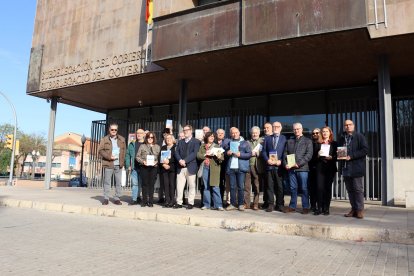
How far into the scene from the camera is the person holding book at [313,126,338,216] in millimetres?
7457

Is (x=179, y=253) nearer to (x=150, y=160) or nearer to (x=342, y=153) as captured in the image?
(x=342, y=153)

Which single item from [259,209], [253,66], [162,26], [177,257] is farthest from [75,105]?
[177,257]

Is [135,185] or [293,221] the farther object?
[135,185]

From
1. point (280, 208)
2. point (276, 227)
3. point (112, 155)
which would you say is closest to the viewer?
point (276, 227)

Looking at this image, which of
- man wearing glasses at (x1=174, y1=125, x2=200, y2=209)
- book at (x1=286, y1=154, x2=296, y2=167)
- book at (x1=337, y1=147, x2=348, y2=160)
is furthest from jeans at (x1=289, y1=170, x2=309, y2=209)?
man wearing glasses at (x1=174, y1=125, x2=200, y2=209)

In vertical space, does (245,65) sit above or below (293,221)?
above

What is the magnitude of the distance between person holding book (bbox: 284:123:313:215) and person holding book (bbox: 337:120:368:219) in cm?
65

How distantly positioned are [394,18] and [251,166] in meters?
4.82

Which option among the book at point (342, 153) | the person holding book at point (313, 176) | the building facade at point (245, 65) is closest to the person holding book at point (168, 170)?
the building facade at point (245, 65)

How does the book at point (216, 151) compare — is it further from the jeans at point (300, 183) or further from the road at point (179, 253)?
the road at point (179, 253)

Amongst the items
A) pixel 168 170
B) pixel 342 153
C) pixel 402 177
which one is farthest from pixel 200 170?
pixel 402 177

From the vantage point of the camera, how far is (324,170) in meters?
7.50

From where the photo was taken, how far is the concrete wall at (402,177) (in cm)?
966

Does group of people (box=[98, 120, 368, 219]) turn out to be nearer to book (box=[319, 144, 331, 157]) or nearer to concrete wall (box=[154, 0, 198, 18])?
book (box=[319, 144, 331, 157])
